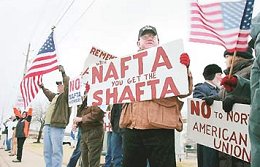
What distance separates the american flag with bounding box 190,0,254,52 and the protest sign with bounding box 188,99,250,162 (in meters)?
0.45

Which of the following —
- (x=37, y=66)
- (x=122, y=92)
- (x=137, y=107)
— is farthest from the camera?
(x=37, y=66)

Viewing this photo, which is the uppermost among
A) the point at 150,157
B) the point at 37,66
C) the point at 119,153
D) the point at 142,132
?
the point at 37,66

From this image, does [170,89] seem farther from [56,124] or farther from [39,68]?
[39,68]

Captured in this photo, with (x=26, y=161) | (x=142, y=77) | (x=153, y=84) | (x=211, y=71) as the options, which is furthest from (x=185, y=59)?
(x=26, y=161)

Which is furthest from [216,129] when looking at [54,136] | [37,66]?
[37,66]

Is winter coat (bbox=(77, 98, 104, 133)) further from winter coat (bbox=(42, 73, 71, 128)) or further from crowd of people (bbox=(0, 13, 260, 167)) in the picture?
crowd of people (bbox=(0, 13, 260, 167))

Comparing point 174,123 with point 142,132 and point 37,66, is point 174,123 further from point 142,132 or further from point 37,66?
point 37,66

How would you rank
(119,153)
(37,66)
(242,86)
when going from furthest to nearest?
(37,66), (119,153), (242,86)

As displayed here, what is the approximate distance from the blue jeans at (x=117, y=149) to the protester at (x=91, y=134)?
53cm

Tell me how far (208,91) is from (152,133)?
3.63 ft

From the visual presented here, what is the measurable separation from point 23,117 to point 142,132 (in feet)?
32.0

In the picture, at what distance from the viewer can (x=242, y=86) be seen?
7.69ft

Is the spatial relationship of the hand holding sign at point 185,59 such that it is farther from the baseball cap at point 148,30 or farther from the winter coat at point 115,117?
the winter coat at point 115,117

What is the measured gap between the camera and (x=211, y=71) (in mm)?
3840
